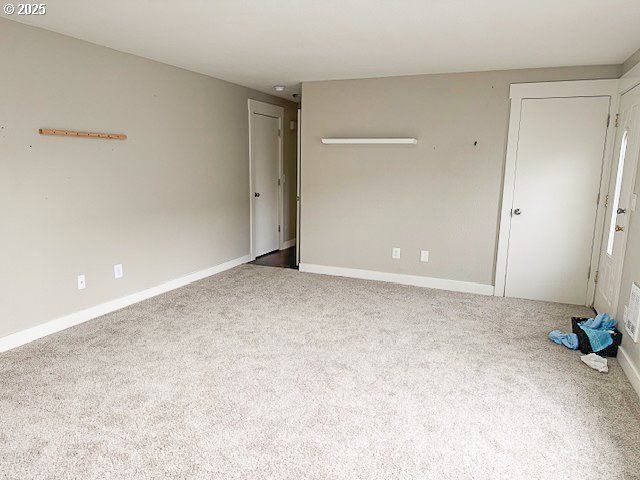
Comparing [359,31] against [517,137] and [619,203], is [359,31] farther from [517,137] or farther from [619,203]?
[619,203]

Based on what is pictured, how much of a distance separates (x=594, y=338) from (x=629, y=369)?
0.33m

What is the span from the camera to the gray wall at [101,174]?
305cm

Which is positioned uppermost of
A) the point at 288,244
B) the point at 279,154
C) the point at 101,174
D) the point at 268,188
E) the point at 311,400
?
the point at 279,154

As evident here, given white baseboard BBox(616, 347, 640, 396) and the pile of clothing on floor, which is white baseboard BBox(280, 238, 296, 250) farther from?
white baseboard BBox(616, 347, 640, 396)

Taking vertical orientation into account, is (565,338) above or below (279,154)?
below

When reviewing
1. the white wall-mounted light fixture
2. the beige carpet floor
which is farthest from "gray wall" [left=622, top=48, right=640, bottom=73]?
the beige carpet floor

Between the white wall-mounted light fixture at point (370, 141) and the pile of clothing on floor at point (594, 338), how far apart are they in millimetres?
2317

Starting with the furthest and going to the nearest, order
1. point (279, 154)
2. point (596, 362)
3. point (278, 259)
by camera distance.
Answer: point (279, 154) < point (278, 259) < point (596, 362)

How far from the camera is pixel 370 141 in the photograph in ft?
15.6

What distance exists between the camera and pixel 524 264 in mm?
4418

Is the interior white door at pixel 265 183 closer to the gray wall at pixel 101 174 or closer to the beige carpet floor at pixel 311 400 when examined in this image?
the gray wall at pixel 101 174

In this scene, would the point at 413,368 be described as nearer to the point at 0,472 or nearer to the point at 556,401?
the point at 556,401

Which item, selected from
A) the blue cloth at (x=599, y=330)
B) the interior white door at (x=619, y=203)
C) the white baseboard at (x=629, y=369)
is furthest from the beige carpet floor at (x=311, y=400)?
the interior white door at (x=619, y=203)

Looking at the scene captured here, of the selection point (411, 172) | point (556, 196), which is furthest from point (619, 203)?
point (411, 172)
